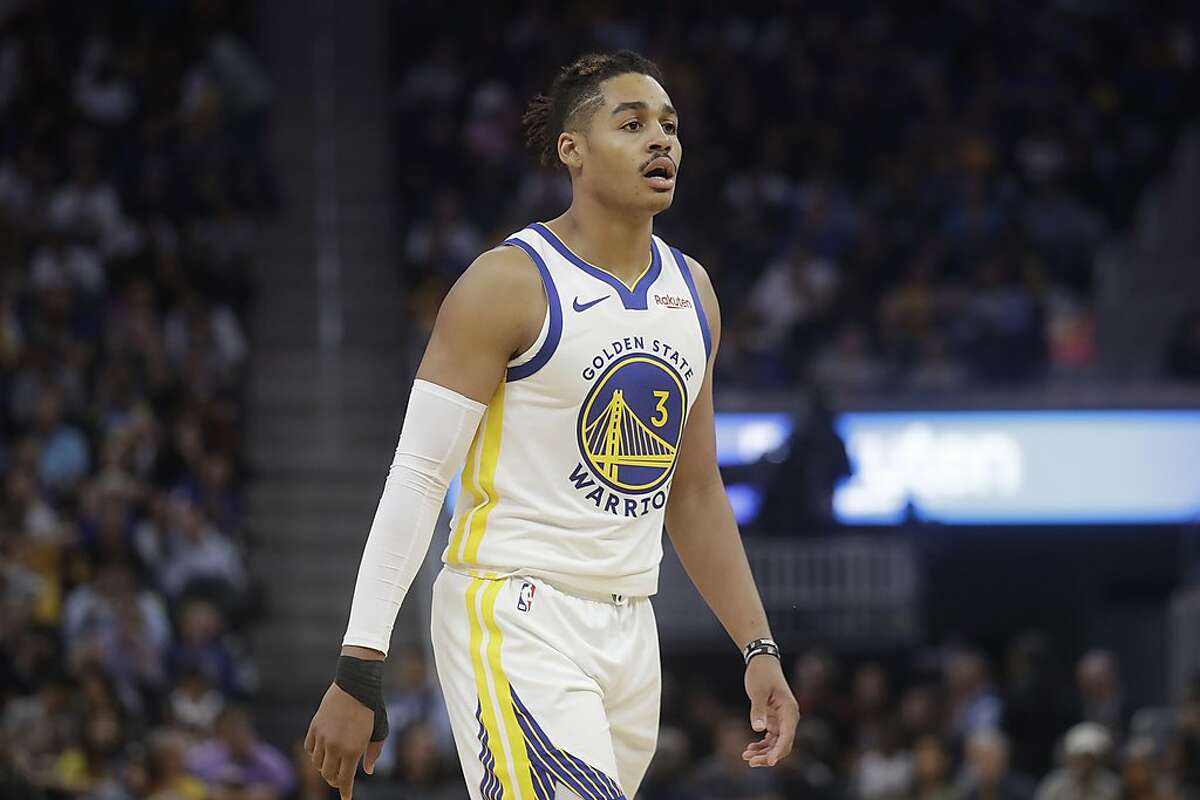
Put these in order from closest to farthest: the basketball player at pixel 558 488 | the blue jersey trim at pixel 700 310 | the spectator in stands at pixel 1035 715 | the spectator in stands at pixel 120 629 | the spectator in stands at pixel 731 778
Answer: the basketball player at pixel 558 488 → the blue jersey trim at pixel 700 310 → the spectator in stands at pixel 731 778 → the spectator in stands at pixel 120 629 → the spectator in stands at pixel 1035 715

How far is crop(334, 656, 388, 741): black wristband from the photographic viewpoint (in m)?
3.54

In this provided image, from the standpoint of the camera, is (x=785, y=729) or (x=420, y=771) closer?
(x=785, y=729)

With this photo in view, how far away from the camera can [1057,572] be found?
12.2 meters

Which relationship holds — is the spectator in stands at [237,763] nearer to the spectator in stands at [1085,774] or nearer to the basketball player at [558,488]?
the spectator in stands at [1085,774]

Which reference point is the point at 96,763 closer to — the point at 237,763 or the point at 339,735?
the point at 237,763

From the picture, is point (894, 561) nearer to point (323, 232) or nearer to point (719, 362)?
point (719, 362)

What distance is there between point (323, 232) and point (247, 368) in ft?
4.86

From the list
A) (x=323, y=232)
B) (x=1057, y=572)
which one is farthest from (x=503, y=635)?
(x=323, y=232)

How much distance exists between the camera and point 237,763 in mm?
9516

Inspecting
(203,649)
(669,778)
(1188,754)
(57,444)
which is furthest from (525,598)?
(57,444)

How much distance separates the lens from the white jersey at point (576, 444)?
3.70m

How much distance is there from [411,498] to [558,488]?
0.91 ft

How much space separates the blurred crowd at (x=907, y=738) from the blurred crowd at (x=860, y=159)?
191 cm

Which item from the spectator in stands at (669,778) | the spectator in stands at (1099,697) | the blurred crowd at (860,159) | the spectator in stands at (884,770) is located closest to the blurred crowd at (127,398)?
the blurred crowd at (860,159)
